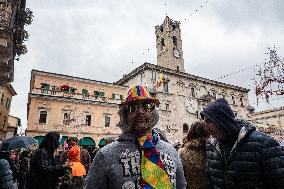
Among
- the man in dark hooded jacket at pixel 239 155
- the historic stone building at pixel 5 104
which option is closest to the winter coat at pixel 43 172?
the man in dark hooded jacket at pixel 239 155

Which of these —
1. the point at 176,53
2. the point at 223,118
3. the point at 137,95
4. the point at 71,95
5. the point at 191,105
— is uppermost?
the point at 176,53

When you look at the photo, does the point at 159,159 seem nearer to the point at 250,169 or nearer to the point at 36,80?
the point at 250,169

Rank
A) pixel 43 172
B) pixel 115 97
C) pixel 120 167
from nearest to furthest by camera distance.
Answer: pixel 120 167 < pixel 43 172 < pixel 115 97

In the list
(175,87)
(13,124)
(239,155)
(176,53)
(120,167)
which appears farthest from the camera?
(176,53)

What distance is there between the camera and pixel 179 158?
2277 millimetres

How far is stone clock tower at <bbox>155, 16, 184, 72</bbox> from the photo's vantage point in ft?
135


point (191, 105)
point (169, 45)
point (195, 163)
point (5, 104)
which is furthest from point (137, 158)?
point (169, 45)

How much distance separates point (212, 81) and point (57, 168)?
38728 millimetres

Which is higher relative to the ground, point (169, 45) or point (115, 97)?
point (169, 45)

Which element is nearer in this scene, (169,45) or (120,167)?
(120,167)

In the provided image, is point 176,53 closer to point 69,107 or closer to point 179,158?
point 69,107

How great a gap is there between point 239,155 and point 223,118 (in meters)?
0.37

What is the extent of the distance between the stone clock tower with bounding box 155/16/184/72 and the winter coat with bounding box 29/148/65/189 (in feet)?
120

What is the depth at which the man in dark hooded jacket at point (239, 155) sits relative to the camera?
2312mm
